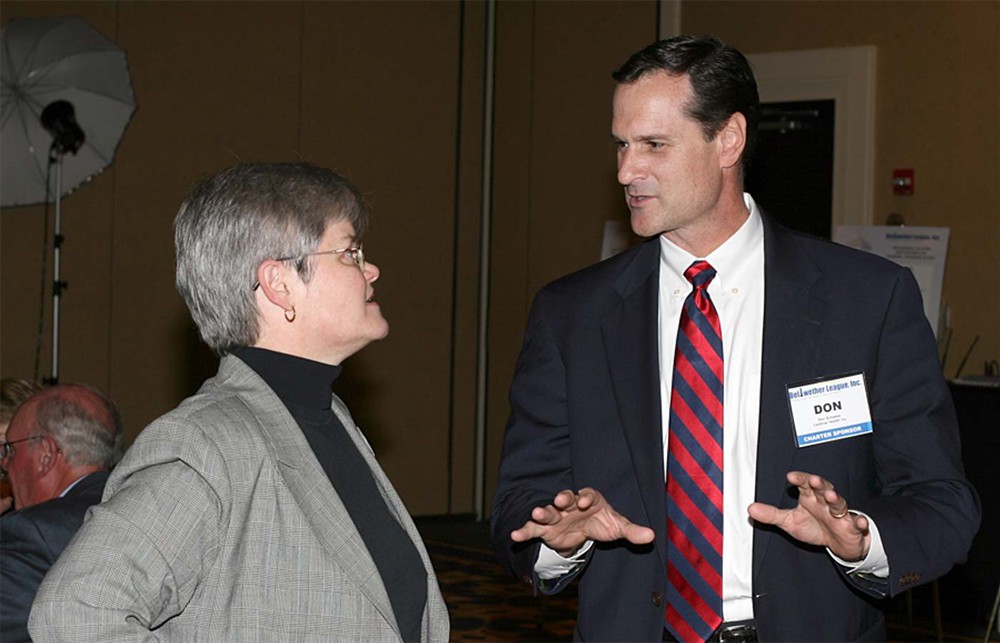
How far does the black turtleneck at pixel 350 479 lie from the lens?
1.94m

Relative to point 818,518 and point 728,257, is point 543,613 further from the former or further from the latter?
point 818,518

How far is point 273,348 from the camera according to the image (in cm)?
200

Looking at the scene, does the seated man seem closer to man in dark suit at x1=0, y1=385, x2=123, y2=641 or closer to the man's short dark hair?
man in dark suit at x1=0, y1=385, x2=123, y2=641

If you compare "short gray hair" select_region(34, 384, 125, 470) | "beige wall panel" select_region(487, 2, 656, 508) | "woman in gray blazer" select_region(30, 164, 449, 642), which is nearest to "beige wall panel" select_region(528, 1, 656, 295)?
"beige wall panel" select_region(487, 2, 656, 508)

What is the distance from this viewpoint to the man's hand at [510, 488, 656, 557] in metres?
2.03

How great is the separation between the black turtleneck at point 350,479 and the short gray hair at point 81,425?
1.49 meters

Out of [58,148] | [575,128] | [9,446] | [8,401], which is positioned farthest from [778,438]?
[575,128]

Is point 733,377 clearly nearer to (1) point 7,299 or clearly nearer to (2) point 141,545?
(2) point 141,545

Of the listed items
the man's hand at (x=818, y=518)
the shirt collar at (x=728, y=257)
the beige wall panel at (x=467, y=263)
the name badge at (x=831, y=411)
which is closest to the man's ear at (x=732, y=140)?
the shirt collar at (x=728, y=257)

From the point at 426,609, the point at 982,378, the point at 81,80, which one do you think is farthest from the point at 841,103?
the point at 426,609

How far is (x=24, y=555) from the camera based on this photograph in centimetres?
289

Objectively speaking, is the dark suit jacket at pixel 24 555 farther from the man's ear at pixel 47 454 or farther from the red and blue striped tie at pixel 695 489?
the red and blue striped tie at pixel 695 489

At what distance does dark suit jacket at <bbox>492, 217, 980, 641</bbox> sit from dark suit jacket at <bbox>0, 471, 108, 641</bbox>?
114 centimetres

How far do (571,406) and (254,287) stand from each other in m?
0.69
